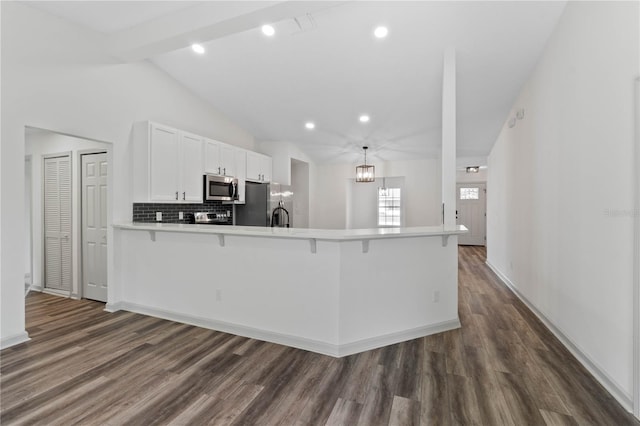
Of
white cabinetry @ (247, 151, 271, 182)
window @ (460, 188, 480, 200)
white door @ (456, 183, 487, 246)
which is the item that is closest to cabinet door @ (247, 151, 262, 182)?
white cabinetry @ (247, 151, 271, 182)

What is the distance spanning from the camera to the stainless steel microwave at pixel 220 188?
462 centimetres

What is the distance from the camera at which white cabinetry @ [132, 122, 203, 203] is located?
12.4ft

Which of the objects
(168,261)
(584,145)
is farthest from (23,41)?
(584,145)

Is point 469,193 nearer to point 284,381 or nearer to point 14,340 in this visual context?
point 284,381

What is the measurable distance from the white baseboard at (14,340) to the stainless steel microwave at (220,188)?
8.11 ft

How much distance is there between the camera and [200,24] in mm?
2812

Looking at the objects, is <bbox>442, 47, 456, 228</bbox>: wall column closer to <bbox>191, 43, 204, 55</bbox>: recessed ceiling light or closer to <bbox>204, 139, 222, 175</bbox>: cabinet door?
<bbox>191, 43, 204, 55</bbox>: recessed ceiling light

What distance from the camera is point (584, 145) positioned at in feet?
7.73

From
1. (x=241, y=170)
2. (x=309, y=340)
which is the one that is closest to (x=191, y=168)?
(x=241, y=170)

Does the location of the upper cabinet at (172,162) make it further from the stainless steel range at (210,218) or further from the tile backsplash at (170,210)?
the stainless steel range at (210,218)

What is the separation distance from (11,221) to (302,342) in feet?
9.19

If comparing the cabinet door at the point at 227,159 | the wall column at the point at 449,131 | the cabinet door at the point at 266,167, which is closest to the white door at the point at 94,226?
the cabinet door at the point at 227,159

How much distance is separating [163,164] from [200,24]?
6.02 ft

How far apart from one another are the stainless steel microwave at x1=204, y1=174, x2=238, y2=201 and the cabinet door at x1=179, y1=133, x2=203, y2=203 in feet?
0.35
